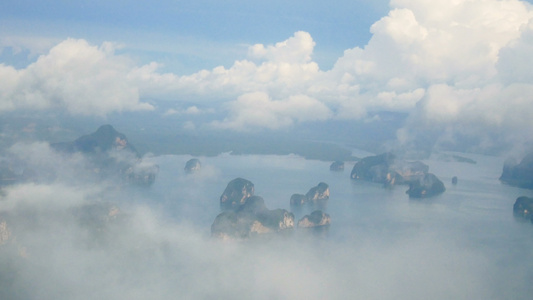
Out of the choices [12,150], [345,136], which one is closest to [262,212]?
[12,150]

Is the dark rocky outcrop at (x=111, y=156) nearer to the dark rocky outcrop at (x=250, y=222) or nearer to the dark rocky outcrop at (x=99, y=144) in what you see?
the dark rocky outcrop at (x=99, y=144)

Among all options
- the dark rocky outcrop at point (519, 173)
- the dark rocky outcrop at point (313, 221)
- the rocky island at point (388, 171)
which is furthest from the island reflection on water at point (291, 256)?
the dark rocky outcrop at point (519, 173)

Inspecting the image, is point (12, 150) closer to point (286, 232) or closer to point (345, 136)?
point (286, 232)

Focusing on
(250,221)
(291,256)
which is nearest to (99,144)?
(250,221)

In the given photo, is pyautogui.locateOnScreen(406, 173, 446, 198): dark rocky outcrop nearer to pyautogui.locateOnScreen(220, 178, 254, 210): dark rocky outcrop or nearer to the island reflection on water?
the island reflection on water

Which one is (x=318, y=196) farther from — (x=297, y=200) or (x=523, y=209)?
(x=523, y=209)
